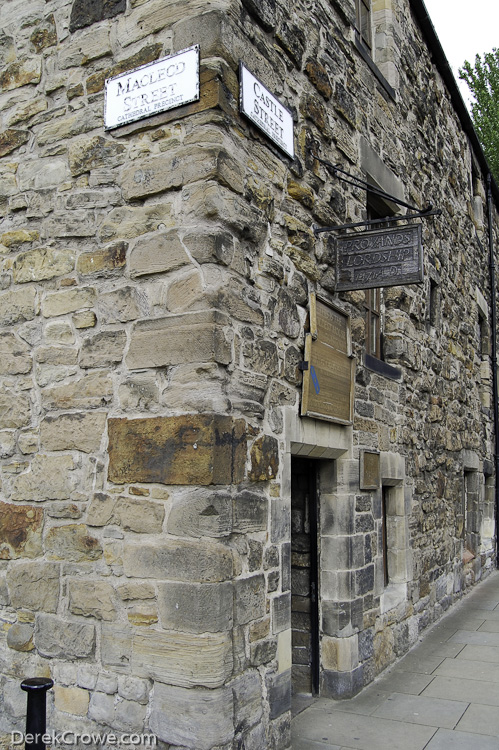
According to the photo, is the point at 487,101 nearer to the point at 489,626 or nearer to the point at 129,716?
the point at 489,626

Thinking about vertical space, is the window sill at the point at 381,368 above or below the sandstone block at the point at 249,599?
above

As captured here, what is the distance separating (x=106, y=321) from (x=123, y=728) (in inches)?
80.3

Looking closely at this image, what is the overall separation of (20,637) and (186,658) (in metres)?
1.12

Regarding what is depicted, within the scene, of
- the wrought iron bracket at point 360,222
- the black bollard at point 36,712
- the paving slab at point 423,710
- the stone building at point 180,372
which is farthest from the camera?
the wrought iron bracket at point 360,222

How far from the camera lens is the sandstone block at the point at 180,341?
3.33 metres

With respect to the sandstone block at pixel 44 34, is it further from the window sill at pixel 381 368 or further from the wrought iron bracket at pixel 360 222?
the window sill at pixel 381 368

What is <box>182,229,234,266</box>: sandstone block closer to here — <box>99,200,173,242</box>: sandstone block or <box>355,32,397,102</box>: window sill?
<box>99,200,173,242</box>: sandstone block

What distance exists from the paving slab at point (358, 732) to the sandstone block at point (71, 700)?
1.21m

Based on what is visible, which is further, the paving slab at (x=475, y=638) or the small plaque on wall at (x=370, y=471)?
the paving slab at (x=475, y=638)

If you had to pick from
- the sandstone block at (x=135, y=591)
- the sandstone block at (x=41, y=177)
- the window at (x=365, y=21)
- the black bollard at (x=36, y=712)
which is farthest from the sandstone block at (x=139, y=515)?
the window at (x=365, y=21)

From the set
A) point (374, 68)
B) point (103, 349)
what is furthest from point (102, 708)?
point (374, 68)

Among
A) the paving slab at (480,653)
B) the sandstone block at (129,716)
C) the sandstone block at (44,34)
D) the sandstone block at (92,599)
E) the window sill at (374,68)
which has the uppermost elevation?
the window sill at (374,68)

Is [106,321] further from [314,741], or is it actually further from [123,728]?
[314,741]

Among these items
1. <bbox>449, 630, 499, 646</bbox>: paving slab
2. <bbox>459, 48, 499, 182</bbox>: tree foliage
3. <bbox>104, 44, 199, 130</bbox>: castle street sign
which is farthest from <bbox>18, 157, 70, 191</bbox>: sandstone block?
<bbox>459, 48, 499, 182</bbox>: tree foliage
